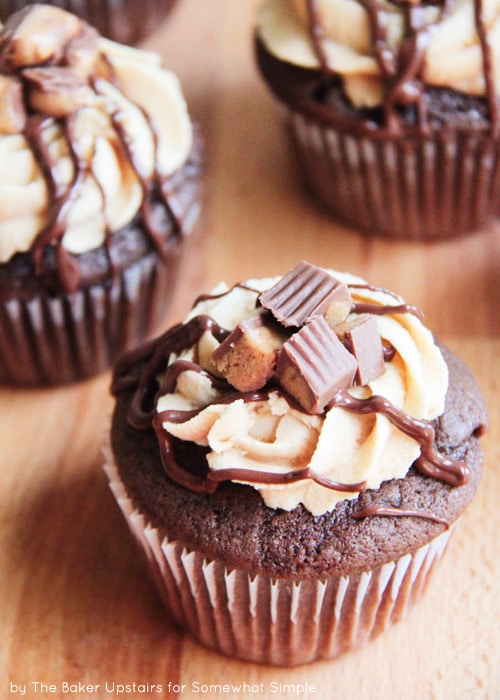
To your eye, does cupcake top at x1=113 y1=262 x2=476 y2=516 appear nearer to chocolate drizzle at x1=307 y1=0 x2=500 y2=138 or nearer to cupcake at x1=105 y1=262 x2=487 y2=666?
cupcake at x1=105 y1=262 x2=487 y2=666

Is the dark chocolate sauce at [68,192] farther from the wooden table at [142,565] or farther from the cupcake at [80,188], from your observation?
the wooden table at [142,565]

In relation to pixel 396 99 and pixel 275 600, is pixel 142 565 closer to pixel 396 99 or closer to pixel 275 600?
pixel 275 600

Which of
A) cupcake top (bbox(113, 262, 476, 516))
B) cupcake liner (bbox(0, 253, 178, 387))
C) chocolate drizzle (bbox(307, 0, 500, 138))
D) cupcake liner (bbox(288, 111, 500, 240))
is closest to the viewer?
cupcake top (bbox(113, 262, 476, 516))

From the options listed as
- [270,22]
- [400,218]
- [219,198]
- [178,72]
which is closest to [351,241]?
[400,218]

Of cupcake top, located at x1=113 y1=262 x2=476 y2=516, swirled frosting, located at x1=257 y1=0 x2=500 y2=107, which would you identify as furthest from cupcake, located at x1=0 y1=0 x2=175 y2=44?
cupcake top, located at x1=113 y1=262 x2=476 y2=516

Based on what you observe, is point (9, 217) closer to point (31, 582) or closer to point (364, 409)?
point (31, 582)

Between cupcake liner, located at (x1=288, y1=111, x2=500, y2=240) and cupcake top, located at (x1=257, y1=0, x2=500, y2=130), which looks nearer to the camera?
cupcake top, located at (x1=257, y1=0, x2=500, y2=130)
